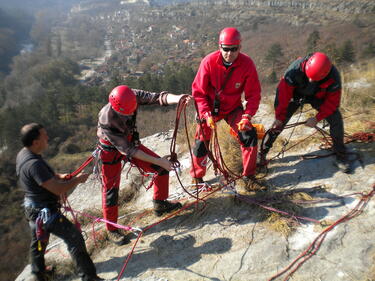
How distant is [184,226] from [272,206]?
117 centimetres

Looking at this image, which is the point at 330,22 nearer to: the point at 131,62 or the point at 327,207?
the point at 131,62

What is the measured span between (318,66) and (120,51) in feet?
358

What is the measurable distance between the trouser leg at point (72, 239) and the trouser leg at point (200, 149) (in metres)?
1.71

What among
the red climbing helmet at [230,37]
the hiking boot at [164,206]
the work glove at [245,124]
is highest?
the red climbing helmet at [230,37]

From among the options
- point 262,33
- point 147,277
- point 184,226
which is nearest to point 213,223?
point 184,226

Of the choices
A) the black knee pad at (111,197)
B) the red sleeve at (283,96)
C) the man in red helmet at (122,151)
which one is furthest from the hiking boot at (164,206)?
the red sleeve at (283,96)

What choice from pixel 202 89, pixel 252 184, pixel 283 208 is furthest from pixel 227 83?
pixel 283 208

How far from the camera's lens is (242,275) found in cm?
261

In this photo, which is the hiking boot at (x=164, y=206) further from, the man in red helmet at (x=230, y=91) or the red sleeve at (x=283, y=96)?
the red sleeve at (x=283, y=96)

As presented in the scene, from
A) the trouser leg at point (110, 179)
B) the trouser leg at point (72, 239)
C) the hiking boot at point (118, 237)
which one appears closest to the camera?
the trouser leg at point (72, 239)

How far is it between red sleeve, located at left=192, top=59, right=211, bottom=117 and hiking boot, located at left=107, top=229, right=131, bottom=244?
1896 mm

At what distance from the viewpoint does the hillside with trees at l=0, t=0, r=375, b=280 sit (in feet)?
112

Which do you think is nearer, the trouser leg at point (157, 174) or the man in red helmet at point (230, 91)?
the man in red helmet at point (230, 91)

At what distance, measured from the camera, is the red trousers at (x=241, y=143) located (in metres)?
3.26
